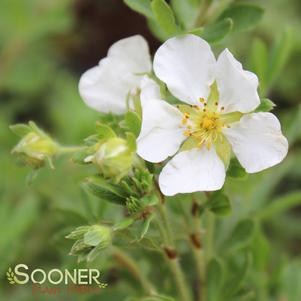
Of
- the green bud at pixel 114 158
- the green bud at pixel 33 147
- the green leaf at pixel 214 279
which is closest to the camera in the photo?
the green bud at pixel 114 158

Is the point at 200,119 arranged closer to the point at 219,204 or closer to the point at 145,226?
the point at 219,204

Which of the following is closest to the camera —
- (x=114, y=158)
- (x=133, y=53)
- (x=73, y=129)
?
(x=114, y=158)

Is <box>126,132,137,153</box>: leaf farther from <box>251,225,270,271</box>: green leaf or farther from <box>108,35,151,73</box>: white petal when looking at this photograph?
<box>251,225,270,271</box>: green leaf

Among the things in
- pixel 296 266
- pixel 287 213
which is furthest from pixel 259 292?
pixel 287 213

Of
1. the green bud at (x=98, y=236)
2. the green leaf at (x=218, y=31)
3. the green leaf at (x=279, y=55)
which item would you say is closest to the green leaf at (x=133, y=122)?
the green bud at (x=98, y=236)

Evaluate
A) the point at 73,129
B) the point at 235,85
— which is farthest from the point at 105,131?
the point at 73,129

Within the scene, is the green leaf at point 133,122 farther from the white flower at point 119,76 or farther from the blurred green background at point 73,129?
the blurred green background at point 73,129

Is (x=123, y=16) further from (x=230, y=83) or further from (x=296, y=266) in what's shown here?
(x=230, y=83)
